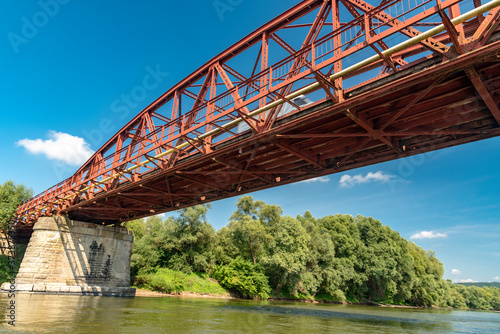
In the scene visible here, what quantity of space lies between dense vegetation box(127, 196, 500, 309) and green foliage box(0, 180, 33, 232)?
13.8 meters

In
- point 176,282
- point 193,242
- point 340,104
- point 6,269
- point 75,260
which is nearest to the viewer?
point 340,104

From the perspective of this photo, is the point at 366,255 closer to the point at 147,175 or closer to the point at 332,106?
the point at 147,175

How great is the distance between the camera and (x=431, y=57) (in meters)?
7.85

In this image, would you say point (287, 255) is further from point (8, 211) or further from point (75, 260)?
point (8, 211)

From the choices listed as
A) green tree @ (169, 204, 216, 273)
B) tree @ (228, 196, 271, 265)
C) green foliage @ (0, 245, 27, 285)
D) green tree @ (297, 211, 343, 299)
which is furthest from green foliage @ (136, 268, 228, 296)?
green foliage @ (0, 245, 27, 285)

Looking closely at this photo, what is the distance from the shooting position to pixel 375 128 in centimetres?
1112

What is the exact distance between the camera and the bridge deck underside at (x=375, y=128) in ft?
26.4

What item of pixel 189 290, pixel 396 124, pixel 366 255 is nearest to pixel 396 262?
pixel 366 255

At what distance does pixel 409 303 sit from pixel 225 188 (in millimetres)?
56754

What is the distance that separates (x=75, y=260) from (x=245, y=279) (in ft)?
62.4

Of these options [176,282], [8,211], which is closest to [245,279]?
[176,282]

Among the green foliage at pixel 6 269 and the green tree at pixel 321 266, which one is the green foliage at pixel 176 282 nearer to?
the green tree at pixel 321 266

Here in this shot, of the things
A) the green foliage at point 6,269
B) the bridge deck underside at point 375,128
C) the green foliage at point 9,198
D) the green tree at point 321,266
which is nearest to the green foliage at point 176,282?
the green tree at point 321,266

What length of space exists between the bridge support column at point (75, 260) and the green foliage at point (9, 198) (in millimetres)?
12034
